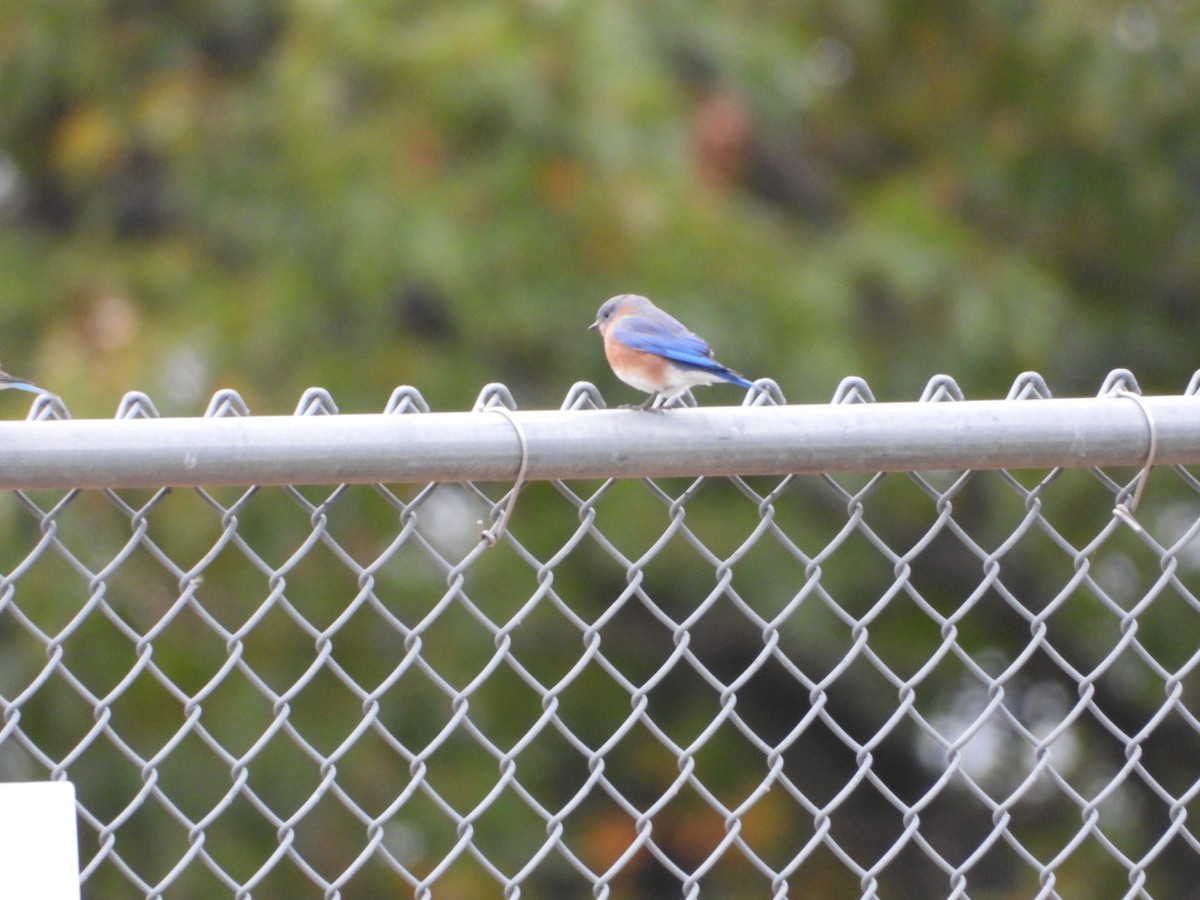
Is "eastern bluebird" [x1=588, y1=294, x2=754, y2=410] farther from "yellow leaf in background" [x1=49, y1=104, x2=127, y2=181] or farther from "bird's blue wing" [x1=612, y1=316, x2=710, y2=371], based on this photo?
"yellow leaf in background" [x1=49, y1=104, x2=127, y2=181]

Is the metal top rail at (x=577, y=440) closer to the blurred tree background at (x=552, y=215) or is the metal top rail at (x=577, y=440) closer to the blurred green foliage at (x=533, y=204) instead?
the blurred tree background at (x=552, y=215)

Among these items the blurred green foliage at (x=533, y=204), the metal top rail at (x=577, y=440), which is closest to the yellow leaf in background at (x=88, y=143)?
the blurred green foliage at (x=533, y=204)

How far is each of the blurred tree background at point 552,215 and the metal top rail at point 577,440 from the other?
3088mm

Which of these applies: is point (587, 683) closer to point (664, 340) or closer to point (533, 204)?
point (533, 204)

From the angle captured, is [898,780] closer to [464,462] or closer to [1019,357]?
[1019,357]

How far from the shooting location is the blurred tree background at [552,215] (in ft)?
17.1

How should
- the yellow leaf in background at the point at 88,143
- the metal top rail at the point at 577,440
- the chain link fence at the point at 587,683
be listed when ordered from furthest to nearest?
1. the yellow leaf in background at the point at 88,143
2. the chain link fence at the point at 587,683
3. the metal top rail at the point at 577,440

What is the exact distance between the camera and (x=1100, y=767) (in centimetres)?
625

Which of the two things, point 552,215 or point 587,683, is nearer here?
point 552,215

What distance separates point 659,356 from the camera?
304 centimetres

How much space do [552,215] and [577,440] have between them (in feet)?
12.0

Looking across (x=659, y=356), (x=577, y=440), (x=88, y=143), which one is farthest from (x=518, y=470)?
(x=88, y=143)

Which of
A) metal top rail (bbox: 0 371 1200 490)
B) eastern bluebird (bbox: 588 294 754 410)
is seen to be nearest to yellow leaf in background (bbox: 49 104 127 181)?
eastern bluebird (bbox: 588 294 754 410)

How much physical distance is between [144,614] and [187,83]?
1.94 m
